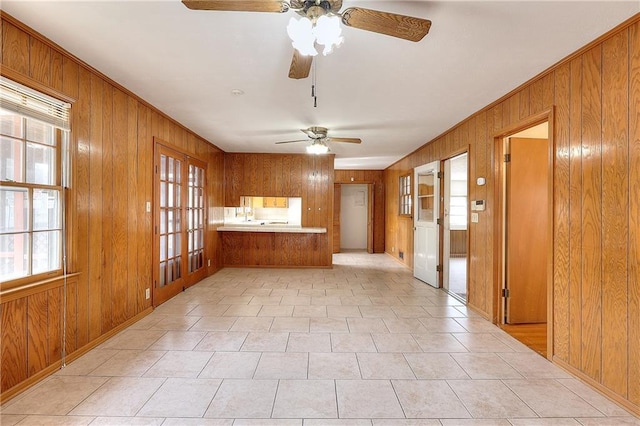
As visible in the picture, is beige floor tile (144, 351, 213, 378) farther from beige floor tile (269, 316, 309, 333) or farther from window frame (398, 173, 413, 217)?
window frame (398, 173, 413, 217)

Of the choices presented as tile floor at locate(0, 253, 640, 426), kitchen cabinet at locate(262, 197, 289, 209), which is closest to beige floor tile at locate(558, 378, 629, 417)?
tile floor at locate(0, 253, 640, 426)

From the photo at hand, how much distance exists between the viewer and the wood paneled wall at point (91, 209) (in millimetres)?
2102

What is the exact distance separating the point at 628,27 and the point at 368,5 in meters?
1.73

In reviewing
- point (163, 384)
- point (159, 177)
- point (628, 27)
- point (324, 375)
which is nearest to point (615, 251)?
point (628, 27)

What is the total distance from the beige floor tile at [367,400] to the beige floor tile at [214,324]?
1576 millimetres

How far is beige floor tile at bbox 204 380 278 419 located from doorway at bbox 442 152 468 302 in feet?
10.6

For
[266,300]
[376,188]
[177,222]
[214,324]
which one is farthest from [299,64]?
[376,188]

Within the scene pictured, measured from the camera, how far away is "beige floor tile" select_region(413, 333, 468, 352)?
2.83 metres

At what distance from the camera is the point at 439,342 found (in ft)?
9.74

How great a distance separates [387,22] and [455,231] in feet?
26.6

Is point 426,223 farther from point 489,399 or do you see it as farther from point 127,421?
point 127,421

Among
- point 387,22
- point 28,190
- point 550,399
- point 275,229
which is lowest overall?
point 550,399

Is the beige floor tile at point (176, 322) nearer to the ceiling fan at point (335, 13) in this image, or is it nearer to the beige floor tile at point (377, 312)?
the beige floor tile at point (377, 312)

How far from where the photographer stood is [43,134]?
234 centimetres
